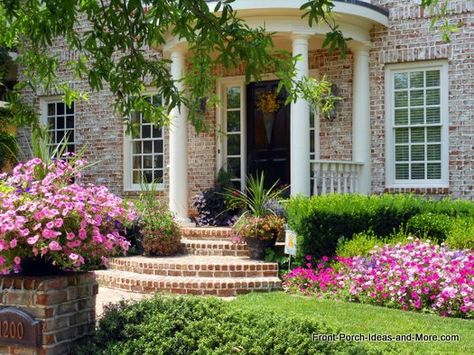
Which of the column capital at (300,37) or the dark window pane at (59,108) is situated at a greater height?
the column capital at (300,37)

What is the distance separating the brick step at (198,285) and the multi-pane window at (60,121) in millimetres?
6022

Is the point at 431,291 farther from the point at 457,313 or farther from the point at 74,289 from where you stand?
the point at 74,289

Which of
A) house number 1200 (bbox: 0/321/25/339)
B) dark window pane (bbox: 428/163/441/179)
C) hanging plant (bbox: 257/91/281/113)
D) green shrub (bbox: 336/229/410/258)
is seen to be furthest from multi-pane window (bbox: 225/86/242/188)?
house number 1200 (bbox: 0/321/25/339)

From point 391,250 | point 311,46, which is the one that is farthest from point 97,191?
point 311,46

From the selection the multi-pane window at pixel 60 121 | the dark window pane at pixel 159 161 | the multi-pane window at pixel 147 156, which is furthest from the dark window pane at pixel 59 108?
the dark window pane at pixel 159 161

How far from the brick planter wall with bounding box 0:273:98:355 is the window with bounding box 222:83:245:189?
7848 millimetres

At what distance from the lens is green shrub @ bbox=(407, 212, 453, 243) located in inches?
330

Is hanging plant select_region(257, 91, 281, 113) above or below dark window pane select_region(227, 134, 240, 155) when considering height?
above

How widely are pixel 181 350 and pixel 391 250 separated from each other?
448cm

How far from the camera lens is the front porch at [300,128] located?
956cm

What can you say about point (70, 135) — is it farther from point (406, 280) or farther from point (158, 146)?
point (406, 280)

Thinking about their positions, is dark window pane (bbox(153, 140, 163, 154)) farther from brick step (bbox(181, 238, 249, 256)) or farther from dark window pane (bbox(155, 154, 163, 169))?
brick step (bbox(181, 238, 249, 256))

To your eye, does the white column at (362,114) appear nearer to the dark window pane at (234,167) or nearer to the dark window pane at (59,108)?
the dark window pane at (234,167)

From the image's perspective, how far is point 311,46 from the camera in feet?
36.0
